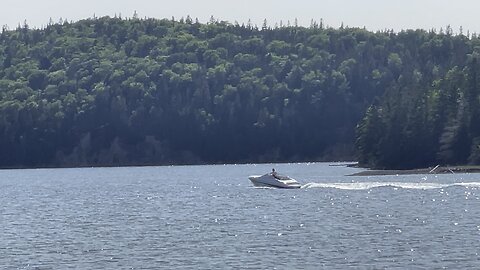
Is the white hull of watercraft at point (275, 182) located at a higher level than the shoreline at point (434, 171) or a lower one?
lower

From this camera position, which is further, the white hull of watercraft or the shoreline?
the shoreline

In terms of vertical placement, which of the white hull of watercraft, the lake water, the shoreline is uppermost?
the shoreline

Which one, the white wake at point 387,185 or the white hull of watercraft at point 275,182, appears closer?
the white wake at point 387,185

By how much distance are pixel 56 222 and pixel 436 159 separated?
4257 inches

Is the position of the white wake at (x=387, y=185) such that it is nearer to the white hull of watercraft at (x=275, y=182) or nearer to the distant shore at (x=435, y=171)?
the white hull of watercraft at (x=275, y=182)

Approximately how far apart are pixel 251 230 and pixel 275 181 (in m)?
62.9

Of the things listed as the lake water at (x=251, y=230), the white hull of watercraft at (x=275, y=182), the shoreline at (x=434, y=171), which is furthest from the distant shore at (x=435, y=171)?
the lake water at (x=251, y=230)

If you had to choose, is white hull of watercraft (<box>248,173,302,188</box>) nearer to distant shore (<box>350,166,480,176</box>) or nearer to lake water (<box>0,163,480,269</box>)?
lake water (<box>0,163,480,269</box>)

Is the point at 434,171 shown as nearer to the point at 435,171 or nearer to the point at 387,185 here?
the point at 435,171

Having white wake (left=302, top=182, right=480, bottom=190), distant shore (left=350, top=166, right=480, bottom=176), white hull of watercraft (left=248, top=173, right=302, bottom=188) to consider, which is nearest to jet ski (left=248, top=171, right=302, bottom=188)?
white hull of watercraft (left=248, top=173, right=302, bottom=188)

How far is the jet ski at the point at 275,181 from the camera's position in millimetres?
144375

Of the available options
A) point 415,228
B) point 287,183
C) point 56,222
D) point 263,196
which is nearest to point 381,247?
point 415,228

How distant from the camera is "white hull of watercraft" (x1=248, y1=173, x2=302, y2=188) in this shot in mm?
144375

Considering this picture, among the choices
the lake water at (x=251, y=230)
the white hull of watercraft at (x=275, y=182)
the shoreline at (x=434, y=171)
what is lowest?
the lake water at (x=251, y=230)
